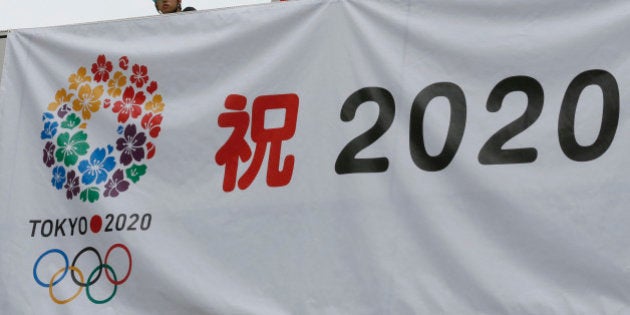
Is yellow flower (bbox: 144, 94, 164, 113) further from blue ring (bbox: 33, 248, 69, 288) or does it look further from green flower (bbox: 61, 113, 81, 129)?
blue ring (bbox: 33, 248, 69, 288)

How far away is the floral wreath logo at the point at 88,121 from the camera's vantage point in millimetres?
4863

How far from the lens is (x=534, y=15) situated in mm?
4262

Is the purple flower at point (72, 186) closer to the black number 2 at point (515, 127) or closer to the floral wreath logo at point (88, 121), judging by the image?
the floral wreath logo at point (88, 121)

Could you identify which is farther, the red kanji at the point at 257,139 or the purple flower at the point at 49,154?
the purple flower at the point at 49,154

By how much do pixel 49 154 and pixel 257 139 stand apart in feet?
3.66

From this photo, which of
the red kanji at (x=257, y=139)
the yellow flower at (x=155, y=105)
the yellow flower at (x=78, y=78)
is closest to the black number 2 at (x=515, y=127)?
the red kanji at (x=257, y=139)

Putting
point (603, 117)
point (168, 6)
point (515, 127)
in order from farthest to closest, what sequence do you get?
point (168, 6)
point (515, 127)
point (603, 117)

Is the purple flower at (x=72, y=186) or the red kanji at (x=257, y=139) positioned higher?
the red kanji at (x=257, y=139)

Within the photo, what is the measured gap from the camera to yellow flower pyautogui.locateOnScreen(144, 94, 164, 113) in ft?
16.0

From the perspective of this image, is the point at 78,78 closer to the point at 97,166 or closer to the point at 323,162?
the point at 97,166

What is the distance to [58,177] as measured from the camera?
16.3 feet

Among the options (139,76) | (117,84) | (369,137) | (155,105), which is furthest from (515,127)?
(117,84)

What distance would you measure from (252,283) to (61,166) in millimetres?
1191

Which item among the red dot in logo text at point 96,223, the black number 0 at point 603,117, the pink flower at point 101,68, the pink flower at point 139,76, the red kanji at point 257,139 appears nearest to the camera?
the black number 0 at point 603,117
